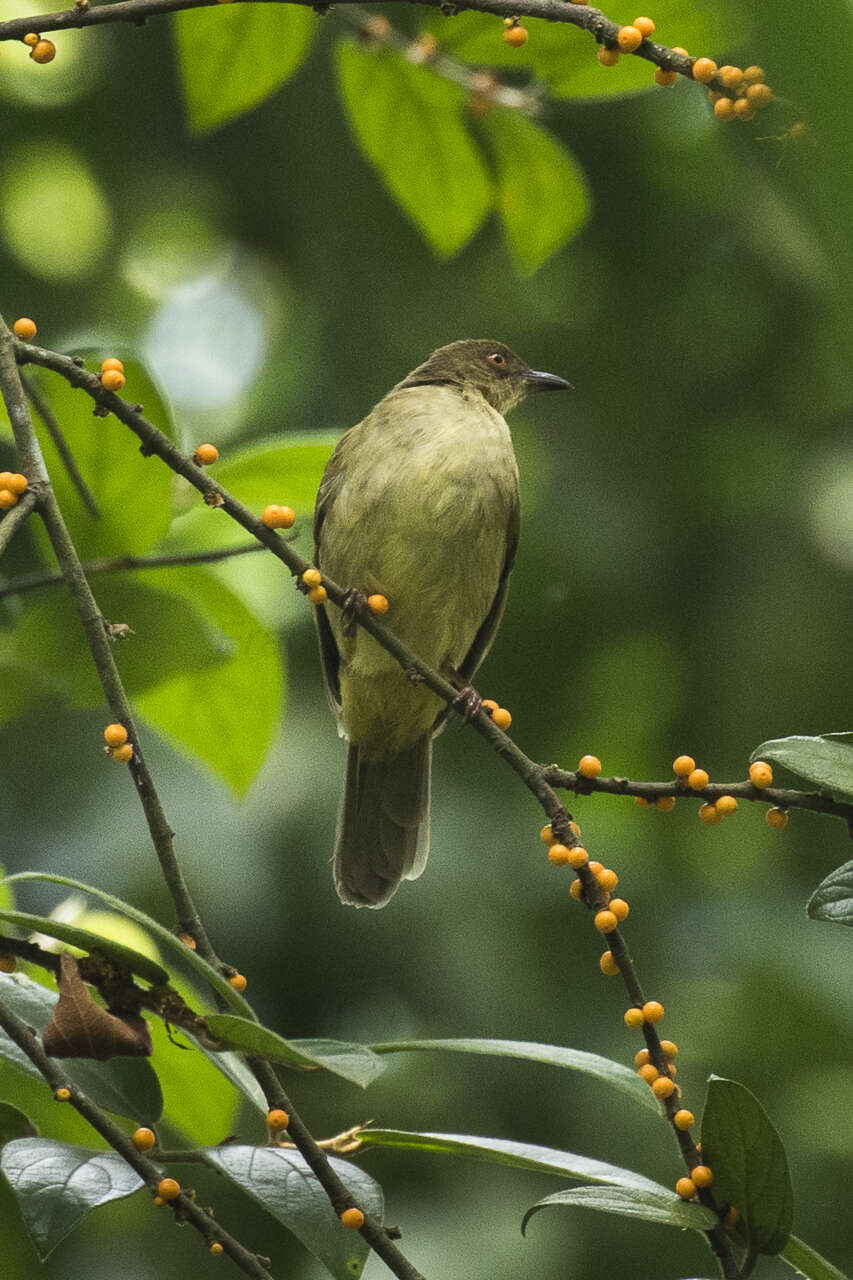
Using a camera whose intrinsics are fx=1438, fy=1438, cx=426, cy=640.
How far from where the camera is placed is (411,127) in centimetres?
264

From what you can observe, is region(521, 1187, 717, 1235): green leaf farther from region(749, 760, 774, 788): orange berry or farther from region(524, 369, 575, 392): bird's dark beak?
region(524, 369, 575, 392): bird's dark beak

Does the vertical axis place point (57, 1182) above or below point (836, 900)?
below

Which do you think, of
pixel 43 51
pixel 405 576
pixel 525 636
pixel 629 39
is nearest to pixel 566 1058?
pixel 629 39

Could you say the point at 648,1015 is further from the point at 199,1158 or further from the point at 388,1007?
the point at 388,1007

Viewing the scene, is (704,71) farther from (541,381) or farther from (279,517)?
(541,381)

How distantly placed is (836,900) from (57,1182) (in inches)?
36.8

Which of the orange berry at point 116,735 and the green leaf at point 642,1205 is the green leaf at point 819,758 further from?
the orange berry at point 116,735

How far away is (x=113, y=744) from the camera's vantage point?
1.68 m

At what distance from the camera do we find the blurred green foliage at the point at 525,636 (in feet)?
15.6

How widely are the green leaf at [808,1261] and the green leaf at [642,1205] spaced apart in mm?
108

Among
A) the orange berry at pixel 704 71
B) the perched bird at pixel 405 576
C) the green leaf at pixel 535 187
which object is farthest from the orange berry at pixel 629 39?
the perched bird at pixel 405 576

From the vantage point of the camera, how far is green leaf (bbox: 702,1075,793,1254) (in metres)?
1.59

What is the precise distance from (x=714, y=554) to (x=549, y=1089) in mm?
2186

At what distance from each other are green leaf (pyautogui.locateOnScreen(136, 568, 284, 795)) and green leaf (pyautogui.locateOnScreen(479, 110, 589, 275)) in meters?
0.91
